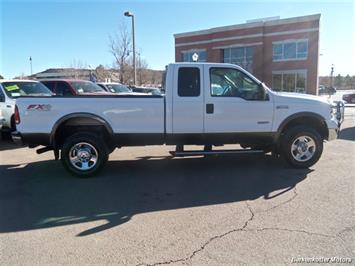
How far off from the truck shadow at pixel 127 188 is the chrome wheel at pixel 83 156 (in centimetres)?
28

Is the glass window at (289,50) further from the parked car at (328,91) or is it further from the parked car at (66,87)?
the parked car at (66,87)

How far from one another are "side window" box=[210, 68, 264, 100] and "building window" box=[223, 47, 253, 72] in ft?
102

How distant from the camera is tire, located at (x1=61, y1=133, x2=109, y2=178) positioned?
5824 millimetres

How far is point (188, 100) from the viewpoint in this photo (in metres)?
5.95

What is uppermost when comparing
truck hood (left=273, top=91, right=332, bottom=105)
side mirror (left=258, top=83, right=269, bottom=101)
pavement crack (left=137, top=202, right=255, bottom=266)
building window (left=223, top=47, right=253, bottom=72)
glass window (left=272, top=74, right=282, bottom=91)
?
building window (left=223, top=47, right=253, bottom=72)

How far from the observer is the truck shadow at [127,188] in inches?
167

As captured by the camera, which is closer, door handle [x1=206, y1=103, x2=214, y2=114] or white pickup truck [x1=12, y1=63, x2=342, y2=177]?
white pickup truck [x1=12, y1=63, x2=342, y2=177]

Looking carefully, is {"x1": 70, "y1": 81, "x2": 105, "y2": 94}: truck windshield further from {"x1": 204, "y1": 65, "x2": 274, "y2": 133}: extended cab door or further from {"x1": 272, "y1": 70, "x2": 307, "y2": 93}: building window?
{"x1": 272, "y1": 70, "x2": 307, "y2": 93}: building window

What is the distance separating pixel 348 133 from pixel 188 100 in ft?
25.6

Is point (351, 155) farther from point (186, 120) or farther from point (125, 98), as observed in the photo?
point (125, 98)

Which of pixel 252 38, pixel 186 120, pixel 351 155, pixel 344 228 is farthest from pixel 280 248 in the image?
pixel 252 38

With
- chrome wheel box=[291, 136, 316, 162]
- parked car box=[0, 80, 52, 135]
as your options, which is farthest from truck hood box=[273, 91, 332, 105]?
parked car box=[0, 80, 52, 135]

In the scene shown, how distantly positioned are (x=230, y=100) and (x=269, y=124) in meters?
0.93

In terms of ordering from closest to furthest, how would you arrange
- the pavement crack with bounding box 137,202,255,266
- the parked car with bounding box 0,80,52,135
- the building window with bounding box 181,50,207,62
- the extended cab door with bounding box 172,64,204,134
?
the pavement crack with bounding box 137,202,255,266 → the extended cab door with bounding box 172,64,204,134 → the parked car with bounding box 0,80,52,135 → the building window with bounding box 181,50,207,62
